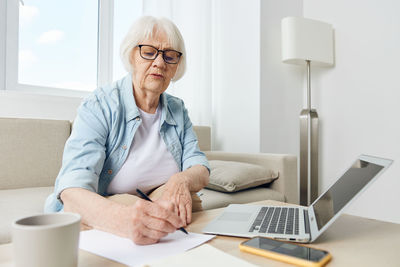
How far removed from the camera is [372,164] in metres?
0.60

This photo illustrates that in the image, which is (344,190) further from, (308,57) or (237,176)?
(308,57)

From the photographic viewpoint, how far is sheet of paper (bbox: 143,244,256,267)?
450 millimetres

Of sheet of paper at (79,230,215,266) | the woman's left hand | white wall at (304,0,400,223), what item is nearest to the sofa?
the woman's left hand

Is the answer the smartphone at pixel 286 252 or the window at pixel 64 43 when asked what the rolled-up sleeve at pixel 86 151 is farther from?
the window at pixel 64 43

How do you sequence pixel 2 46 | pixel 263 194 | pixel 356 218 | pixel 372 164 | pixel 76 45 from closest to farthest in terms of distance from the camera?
1. pixel 372 164
2. pixel 356 218
3. pixel 263 194
4. pixel 2 46
5. pixel 76 45

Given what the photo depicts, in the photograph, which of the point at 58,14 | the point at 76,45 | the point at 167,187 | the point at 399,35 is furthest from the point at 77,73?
the point at 399,35

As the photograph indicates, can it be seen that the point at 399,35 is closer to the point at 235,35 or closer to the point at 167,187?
the point at 235,35

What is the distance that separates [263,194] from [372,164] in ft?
3.66

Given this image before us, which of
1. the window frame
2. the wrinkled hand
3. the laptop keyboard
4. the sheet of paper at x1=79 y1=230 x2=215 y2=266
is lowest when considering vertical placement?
the sheet of paper at x1=79 y1=230 x2=215 y2=266

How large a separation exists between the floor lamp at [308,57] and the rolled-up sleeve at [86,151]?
1.68 m

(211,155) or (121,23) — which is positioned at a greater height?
(121,23)

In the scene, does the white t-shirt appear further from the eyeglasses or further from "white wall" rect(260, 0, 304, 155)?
"white wall" rect(260, 0, 304, 155)

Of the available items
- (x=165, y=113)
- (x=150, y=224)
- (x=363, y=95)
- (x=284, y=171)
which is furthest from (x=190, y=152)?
(x=363, y=95)

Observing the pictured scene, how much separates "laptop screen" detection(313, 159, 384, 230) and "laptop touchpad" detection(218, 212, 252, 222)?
156mm
